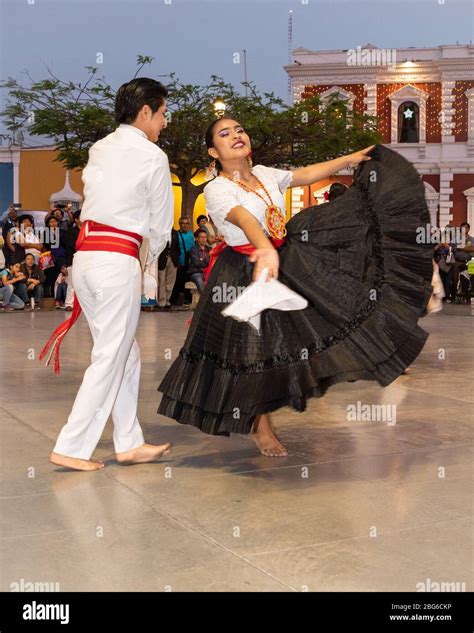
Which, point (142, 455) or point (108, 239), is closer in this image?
point (108, 239)

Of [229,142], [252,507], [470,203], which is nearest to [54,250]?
[229,142]

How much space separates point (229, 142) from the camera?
5164mm

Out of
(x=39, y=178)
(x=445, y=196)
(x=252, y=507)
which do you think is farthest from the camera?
(x=445, y=196)

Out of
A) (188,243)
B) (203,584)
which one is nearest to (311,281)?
(203,584)

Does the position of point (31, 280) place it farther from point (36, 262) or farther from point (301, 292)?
point (301, 292)

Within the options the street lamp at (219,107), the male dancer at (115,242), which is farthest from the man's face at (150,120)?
the street lamp at (219,107)

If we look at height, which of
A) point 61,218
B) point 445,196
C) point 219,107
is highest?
point 219,107

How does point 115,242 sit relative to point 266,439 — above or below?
above

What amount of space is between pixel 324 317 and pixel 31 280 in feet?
40.0

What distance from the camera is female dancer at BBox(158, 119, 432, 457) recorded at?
468cm

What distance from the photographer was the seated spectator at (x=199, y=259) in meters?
16.4

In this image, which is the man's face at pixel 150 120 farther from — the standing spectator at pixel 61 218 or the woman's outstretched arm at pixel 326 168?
the standing spectator at pixel 61 218

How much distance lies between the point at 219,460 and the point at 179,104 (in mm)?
17942

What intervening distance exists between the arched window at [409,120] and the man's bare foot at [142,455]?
32413 mm
